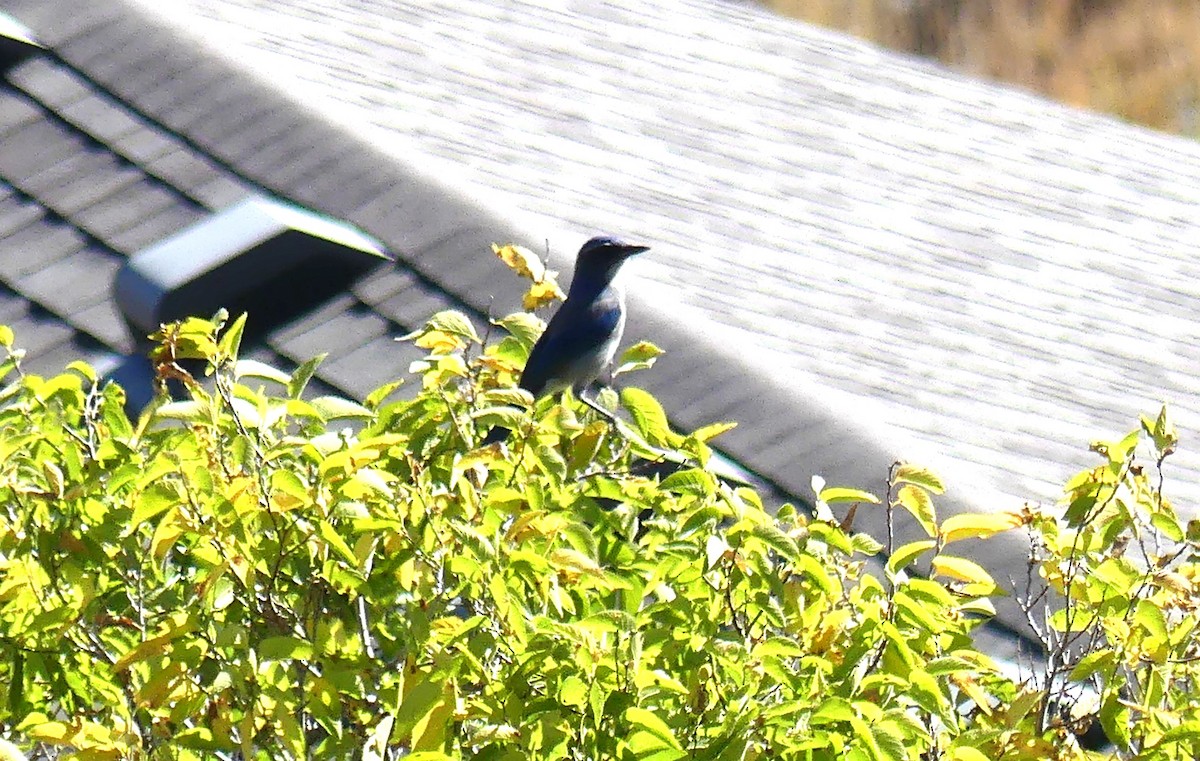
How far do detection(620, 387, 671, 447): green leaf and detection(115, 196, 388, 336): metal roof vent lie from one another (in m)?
2.61

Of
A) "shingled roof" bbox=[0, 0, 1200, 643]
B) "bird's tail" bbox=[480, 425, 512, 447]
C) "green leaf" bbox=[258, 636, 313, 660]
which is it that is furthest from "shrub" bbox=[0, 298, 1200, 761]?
"shingled roof" bbox=[0, 0, 1200, 643]

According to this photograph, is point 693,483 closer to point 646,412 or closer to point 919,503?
point 646,412

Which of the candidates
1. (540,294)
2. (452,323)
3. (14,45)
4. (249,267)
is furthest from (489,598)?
(14,45)

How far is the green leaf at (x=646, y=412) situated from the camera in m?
3.73

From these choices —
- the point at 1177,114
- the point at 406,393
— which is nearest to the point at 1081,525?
the point at 406,393

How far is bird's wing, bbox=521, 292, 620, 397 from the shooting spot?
4.43m

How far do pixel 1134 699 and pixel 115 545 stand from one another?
222 cm

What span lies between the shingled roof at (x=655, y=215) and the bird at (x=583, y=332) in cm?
108

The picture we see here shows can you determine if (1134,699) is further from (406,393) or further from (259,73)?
(259,73)

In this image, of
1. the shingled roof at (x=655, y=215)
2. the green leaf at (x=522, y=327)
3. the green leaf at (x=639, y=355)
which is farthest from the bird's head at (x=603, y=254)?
the shingled roof at (x=655, y=215)

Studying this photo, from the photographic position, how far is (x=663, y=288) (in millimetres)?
6707

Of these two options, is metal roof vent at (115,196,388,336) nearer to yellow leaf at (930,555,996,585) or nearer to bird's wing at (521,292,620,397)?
bird's wing at (521,292,620,397)

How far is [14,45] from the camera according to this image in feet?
23.8

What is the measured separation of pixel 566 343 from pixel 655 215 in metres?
3.21
